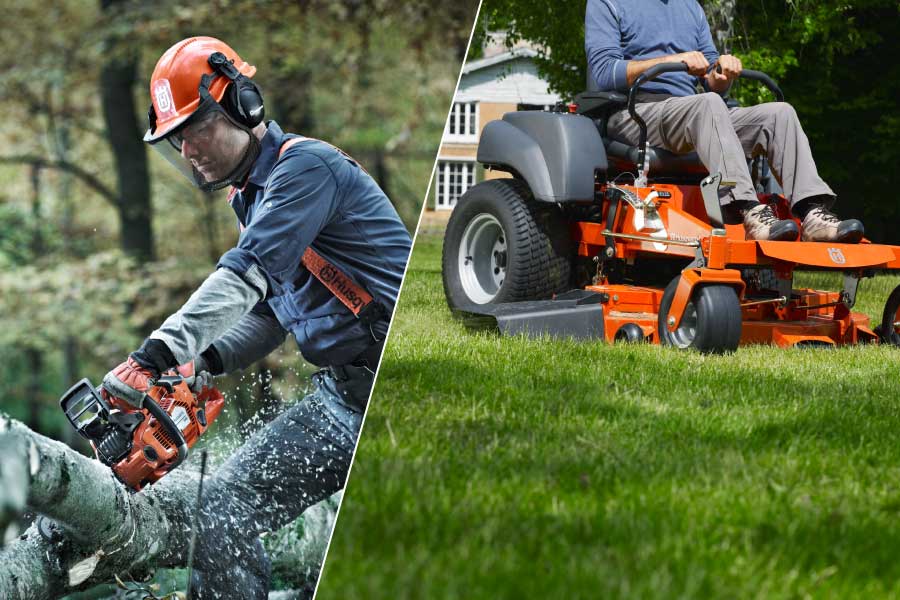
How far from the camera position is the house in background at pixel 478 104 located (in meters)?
19.6

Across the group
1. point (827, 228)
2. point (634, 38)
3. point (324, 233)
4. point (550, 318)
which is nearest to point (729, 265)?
point (827, 228)

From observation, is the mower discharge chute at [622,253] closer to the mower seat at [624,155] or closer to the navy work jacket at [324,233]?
the mower seat at [624,155]

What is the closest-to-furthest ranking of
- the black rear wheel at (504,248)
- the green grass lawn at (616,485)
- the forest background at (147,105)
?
the green grass lawn at (616,485), the forest background at (147,105), the black rear wheel at (504,248)

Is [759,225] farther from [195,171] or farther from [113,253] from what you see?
[195,171]

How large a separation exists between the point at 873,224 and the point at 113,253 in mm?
13011

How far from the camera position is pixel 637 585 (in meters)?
1.43

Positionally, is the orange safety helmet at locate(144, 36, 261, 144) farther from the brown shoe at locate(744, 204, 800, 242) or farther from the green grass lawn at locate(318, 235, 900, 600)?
the brown shoe at locate(744, 204, 800, 242)

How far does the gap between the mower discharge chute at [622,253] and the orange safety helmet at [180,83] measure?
2321 millimetres

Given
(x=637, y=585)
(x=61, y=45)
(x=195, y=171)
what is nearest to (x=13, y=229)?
(x=61, y=45)

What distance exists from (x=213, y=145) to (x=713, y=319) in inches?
90.8

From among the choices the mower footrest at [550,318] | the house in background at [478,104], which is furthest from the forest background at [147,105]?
the house in background at [478,104]

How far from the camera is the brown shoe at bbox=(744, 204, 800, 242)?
13.4 ft

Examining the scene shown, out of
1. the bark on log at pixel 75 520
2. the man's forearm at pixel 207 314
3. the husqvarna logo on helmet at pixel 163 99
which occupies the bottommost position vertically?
the bark on log at pixel 75 520

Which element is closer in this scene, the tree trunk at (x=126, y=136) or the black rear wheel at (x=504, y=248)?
the tree trunk at (x=126, y=136)
